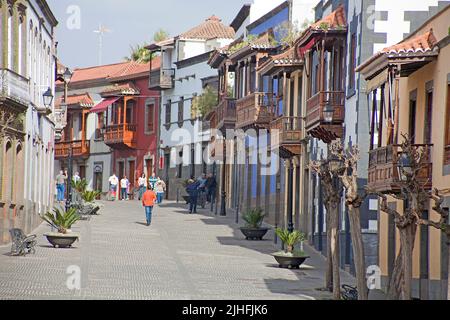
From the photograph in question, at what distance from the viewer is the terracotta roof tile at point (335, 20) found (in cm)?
3443

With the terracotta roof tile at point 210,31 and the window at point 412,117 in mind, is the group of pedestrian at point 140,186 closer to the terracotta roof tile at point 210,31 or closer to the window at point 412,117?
the terracotta roof tile at point 210,31

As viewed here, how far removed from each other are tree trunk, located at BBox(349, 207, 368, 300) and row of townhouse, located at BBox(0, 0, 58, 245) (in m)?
12.6

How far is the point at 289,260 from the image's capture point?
30578 millimetres

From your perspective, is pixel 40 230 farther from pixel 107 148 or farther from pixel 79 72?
pixel 79 72

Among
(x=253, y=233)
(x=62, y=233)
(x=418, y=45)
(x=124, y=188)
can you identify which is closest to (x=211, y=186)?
(x=124, y=188)

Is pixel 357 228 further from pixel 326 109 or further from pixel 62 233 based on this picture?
pixel 62 233

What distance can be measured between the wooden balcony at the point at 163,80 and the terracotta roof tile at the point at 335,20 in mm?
33446

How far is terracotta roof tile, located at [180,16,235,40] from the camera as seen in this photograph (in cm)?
6831

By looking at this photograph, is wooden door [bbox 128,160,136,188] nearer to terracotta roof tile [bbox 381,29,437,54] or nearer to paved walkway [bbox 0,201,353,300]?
paved walkway [bbox 0,201,353,300]

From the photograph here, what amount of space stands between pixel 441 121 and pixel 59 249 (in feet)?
40.8

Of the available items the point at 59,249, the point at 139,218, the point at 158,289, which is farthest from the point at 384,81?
the point at 139,218

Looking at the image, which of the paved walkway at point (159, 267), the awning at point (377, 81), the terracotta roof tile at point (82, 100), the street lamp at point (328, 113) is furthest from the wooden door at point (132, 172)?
the awning at point (377, 81)

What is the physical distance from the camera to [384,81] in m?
27.7

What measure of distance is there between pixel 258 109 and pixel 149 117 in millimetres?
24934
